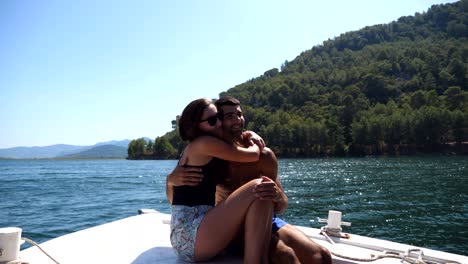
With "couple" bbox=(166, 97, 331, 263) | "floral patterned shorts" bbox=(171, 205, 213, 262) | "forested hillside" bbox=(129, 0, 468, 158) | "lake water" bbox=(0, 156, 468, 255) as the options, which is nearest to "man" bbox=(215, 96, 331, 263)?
"couple" bbox=(166, 97, 331, 263)

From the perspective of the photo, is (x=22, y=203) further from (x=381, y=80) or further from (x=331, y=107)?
(x=381, y=80)

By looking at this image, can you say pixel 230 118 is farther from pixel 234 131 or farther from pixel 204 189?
pixel 204 189

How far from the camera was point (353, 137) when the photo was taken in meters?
85.6

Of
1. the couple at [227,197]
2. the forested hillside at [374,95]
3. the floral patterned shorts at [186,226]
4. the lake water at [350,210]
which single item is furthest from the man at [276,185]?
the forested hillside at [374,95]

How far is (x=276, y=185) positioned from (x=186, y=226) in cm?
79

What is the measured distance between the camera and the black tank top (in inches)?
108

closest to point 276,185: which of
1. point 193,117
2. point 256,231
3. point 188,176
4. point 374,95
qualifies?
point 256,231

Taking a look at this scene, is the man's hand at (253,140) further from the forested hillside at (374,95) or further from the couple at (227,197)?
the forested hillside at (374,95)

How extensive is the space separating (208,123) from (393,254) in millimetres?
2203

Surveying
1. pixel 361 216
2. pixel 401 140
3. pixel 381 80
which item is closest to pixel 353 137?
pixel 401 140

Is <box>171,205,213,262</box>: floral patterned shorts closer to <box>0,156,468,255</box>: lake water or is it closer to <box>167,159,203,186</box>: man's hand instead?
<box>167,159,203,186</box>: man's hand

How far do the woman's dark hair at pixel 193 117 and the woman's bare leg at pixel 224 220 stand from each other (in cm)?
61

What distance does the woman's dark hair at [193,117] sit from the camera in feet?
9.07

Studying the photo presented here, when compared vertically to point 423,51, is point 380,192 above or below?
below
